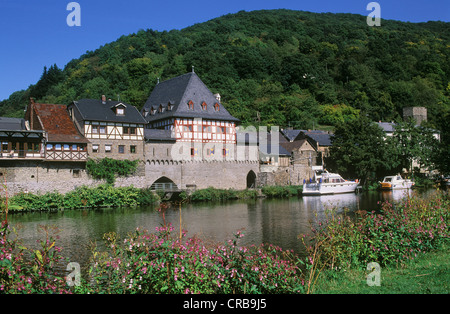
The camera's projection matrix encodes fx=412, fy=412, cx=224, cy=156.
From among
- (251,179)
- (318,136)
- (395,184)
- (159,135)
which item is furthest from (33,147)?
(395,184)

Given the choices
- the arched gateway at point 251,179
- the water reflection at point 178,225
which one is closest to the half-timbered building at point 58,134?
the water reflection at point 178,225

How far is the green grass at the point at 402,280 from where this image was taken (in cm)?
866

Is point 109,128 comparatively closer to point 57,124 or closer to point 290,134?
point 57,124

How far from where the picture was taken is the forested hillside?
8412 cm

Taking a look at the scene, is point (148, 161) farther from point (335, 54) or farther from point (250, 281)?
point (335, 54)

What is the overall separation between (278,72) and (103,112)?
225 feet

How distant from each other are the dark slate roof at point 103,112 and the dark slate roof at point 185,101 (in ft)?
16.6

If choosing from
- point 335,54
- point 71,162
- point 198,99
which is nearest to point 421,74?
point 335,54

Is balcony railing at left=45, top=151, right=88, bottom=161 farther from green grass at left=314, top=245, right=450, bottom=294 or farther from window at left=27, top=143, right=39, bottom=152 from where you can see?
green grass at left=314, top=245, right=450, bottom=294

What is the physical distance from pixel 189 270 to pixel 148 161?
3537cm

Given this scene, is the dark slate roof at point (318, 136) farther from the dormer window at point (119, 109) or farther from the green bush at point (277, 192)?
the dormer window at point (119, 109)

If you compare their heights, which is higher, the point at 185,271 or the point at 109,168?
the point at 109,168

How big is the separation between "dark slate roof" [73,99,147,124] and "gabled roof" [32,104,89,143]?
69.9 inches

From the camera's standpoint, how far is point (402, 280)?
9.46 metres
